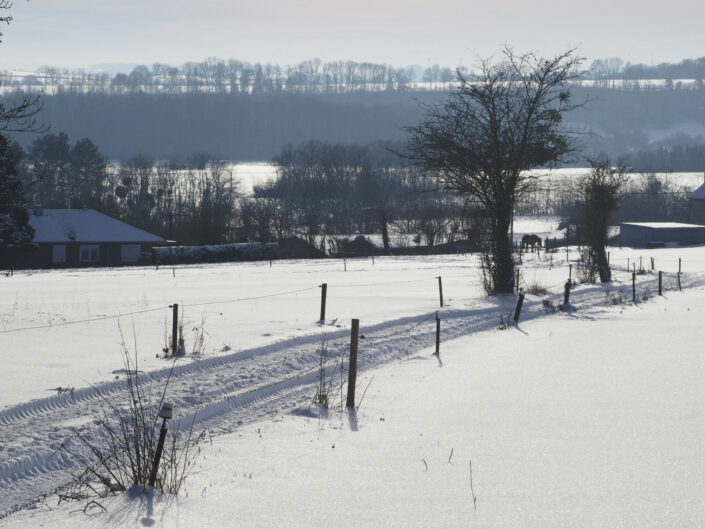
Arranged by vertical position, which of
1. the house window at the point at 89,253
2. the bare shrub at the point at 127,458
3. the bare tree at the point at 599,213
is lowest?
the house window at the point at 89,253

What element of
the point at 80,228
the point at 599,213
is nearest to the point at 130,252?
the point at 80,228

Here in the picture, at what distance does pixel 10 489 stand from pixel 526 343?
12.1 metres

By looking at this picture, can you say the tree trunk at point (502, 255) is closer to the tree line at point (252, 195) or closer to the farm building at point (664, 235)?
the tree line at point (252, 195)

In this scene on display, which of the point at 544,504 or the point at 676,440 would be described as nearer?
the point at 544,504

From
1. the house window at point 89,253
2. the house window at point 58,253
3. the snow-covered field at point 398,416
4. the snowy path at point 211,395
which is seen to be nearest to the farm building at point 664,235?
the house window at point 89,253

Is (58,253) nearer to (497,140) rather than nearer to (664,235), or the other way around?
(497,140)

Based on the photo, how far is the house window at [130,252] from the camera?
206 feet

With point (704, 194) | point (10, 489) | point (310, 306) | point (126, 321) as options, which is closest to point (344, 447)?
point (10, 489)

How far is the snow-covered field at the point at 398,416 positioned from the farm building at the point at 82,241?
3965cm

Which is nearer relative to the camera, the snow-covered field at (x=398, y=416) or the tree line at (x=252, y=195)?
the snow-covered field at (x=398, y=416)

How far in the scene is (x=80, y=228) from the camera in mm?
62031

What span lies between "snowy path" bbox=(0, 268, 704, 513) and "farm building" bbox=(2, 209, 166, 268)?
46701 millimetres

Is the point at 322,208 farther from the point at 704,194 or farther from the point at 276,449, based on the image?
the point at 276,449

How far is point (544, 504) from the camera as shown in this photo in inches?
272
